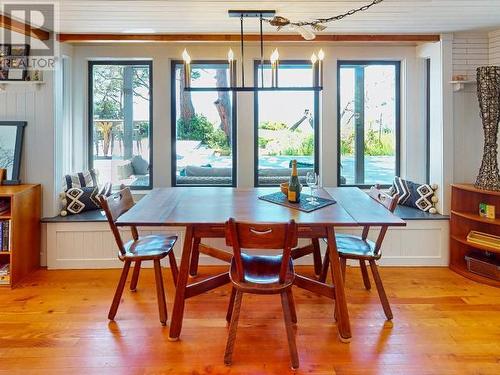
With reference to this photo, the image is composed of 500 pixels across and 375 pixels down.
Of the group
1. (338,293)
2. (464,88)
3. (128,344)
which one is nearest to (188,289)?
(128,344)

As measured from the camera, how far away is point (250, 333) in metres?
2.51

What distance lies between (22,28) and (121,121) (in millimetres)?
1275

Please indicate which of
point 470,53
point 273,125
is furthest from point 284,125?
point 470,53

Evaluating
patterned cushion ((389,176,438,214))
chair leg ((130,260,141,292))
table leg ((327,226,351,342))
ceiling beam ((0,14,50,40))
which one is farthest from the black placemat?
ceiling beam ((0,14,50,40))

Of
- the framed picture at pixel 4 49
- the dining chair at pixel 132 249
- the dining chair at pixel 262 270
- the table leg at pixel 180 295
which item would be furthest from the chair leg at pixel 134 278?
the framed picture at pixel 4 49

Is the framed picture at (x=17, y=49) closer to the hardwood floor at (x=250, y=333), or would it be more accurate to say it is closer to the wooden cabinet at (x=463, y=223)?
the hardwood floor at (x=250, y=333)

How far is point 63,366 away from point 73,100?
9.46 feet

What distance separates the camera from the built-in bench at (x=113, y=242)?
365 centimetres

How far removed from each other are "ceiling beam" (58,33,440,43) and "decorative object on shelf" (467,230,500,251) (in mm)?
1904

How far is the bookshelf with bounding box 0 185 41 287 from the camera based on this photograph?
3191mm

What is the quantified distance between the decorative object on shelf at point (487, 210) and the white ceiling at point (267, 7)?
1628 millimetres

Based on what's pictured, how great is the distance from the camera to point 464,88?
3.76m

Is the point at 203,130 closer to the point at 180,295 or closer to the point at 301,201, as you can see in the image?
the point at 301,201

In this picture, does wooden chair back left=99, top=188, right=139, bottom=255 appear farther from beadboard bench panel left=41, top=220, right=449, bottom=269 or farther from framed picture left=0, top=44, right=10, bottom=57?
framed picture left=0, top=44, right=10, bottom=57
